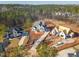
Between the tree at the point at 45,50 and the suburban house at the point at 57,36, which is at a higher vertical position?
the suburban house at the point at 57,36

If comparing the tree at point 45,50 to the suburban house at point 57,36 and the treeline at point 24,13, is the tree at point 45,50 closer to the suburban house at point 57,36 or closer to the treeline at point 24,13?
the suburban house at point 57,36

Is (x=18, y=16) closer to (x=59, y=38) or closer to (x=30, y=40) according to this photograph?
(x=30, y=40)

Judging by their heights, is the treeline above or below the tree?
above

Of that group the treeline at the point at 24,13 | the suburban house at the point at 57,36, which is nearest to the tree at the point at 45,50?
the suburban house at the point at 57,36

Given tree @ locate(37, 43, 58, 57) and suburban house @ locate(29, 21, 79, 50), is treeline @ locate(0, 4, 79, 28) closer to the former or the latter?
suburban house @ locate(29, 21, 79, 50)

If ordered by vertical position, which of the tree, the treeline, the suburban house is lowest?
the tree

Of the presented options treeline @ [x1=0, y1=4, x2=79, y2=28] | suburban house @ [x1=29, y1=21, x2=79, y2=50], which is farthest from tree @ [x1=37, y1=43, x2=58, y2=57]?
treeline @ [x1=0, y1=4, x2=79, y2=28]

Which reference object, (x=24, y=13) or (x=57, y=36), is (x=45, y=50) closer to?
(x=57, y=36)

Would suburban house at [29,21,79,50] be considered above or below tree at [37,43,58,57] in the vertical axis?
above

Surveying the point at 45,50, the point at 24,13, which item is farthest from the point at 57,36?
the point at 24,13

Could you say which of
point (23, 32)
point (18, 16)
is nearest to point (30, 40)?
point (23, 32)

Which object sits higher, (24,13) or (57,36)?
(24,13)

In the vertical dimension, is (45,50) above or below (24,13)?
below
